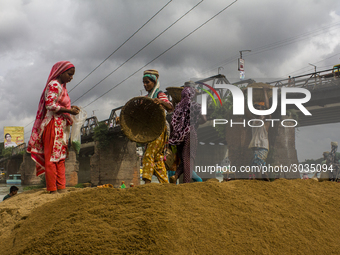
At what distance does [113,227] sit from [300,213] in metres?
2.14

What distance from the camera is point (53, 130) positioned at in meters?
4.21

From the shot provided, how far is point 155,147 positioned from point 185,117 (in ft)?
2.70

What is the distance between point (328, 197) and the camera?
4.29 meters

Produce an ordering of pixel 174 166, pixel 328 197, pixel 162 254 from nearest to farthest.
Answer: pixel 162 254 < pixel 328 197 < pixel 174 166

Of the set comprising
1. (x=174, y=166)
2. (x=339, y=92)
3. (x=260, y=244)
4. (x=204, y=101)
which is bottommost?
(x=260, y=244)

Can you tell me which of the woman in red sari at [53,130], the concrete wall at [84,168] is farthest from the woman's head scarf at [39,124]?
the concrete wall at [84,168]

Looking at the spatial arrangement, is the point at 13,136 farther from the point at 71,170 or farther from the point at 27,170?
the point at 71,170

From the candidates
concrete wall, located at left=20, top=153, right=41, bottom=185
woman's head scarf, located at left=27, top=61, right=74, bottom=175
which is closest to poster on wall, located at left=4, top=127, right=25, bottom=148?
concrete wall, located at left=20, top=153, right=41, bottom=185

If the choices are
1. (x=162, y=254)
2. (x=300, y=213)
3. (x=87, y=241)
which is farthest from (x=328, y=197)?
(x=87, y=241)

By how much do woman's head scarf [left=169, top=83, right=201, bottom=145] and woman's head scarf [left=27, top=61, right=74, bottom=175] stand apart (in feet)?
5.91

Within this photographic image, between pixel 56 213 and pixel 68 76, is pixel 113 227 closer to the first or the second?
pixel 56 213

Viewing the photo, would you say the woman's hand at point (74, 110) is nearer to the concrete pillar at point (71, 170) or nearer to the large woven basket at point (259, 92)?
the large woven basket at point (259, 92)

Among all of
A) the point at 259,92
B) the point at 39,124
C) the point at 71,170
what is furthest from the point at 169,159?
the point at 71,170

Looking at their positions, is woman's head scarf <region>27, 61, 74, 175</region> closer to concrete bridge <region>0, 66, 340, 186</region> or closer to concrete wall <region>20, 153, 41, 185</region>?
concrete bridge <region>0, 66, 340, 186</region>
